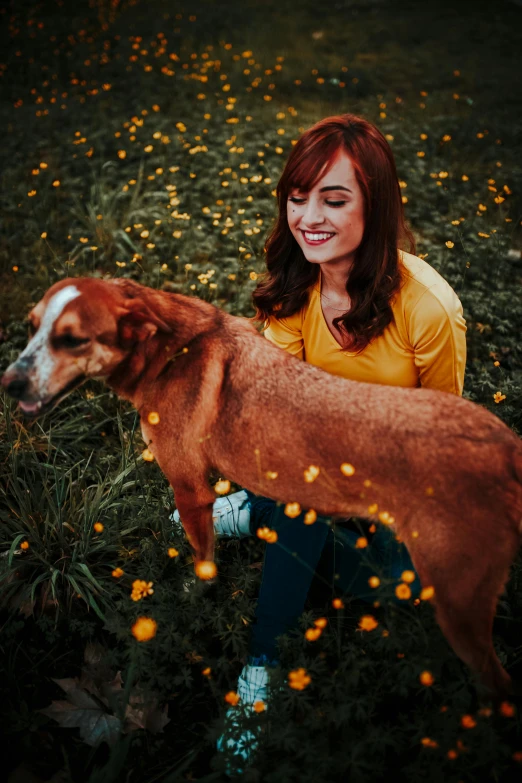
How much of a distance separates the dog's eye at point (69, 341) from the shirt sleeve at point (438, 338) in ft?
4.50

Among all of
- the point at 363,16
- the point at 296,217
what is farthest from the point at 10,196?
the point at 363,16

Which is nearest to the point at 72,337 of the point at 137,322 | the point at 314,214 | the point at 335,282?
the point at 137,322

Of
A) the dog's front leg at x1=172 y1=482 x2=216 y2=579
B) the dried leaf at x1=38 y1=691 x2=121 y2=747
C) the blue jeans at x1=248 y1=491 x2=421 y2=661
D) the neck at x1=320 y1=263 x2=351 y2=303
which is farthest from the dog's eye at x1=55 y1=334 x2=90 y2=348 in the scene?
the dried leaf at x1=38 y1=691 x2=121 y2=747

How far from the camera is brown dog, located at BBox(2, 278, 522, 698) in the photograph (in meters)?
1.59

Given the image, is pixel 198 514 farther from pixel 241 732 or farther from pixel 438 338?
pixel 438 338

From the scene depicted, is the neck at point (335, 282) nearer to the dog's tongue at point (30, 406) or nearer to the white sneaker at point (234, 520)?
the white sneaker at point (234, 520)

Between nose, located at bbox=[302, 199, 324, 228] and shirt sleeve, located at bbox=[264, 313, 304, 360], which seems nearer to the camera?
nose, located at bbox=[302, 199, 324, 228]

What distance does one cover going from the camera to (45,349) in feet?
5.87

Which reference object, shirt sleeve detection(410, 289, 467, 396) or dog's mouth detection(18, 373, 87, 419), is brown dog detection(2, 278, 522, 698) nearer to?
dog's mouth detection(18, 373, 87, 419)

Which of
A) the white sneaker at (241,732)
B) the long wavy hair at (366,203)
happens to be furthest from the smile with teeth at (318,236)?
the white sneaker at (241,732)

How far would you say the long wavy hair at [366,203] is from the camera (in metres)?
2.22

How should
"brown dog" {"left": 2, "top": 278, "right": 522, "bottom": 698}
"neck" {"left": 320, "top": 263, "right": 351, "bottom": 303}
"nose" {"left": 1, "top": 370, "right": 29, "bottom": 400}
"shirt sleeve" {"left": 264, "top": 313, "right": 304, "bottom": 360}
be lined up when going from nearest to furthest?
1. "brown dog" {"left": 2, "top": 278, "right": 522, "bottom": 698}
2. "nose" {"left": 1, "top": 370, "right": 29, "bottom": 400}
3. "neck" {"left": 320, "top": 263, "right": 351, "bottom": 303}
4. "shirt sleeve" {"left": 264, "top": 313, "right": 304, "bottom": 360}

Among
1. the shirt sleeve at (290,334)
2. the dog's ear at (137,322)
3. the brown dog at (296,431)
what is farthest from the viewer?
the shirt sleeve at (290,334)

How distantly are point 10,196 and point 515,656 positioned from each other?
570cm
